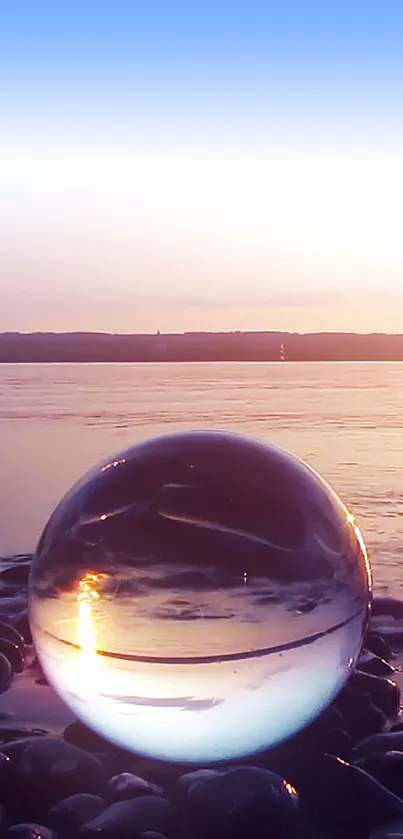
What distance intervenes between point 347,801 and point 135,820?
89cm

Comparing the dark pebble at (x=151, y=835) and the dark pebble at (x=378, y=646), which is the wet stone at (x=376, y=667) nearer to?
the dark pebble at (x=378, y=646)

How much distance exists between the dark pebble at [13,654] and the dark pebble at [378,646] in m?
1.98

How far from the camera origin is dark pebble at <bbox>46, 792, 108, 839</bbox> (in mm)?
4578

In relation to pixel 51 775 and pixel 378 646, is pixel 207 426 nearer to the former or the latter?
pixel 378 646

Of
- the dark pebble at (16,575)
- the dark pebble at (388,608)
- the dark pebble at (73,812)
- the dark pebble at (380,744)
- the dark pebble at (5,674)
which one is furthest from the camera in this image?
the dark pebble at (16,575)

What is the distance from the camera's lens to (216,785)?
183 inches

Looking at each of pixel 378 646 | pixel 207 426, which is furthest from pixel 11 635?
pixel 207 426

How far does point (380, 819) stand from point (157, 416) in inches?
596

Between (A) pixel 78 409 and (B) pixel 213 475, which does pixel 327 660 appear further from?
(A) pixel 78 409

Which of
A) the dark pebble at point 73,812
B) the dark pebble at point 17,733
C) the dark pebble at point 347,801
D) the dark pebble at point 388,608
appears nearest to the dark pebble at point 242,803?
the dark pebble at point 347,801

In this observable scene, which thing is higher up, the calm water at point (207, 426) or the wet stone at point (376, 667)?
the calm water at point (207, 426)

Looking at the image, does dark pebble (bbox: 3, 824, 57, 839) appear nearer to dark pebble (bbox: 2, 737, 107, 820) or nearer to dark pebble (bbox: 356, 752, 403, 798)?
dark pebble (bbox: 2, 737, 107, 820)

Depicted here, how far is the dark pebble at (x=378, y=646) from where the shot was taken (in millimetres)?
6828

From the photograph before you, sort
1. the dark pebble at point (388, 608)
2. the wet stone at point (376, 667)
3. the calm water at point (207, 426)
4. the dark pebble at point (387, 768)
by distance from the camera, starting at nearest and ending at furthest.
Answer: the dark pebble at point (387, 768), the wet stone at point (376, 667), the dark pebble at point (388, 608), the calm water at point (207, 426)
